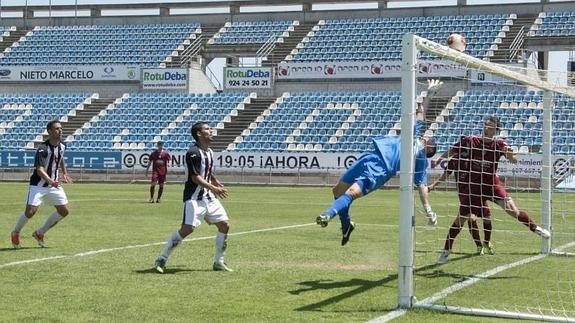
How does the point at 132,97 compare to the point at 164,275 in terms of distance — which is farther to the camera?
the point at 132,97

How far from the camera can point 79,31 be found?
60344 millimetres

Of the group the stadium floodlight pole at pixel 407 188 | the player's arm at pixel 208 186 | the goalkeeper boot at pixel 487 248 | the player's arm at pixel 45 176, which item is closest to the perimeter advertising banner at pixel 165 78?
the player's arm at pixel 45 176

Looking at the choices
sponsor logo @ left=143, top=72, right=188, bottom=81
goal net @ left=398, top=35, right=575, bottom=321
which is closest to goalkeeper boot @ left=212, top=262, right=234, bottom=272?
goal net @ left=398, top=35, right=575, bottom=321

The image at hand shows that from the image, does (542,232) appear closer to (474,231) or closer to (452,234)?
(474,231)

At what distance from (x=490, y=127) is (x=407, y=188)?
3.85 meters

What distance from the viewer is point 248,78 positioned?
51656 mm

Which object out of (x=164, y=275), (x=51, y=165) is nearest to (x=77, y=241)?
(x=51, y=165)

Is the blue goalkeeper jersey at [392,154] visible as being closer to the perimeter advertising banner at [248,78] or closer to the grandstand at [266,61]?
the grandstand at [266,61]

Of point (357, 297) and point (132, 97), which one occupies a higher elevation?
point (132, 97)

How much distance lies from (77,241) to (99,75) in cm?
4087

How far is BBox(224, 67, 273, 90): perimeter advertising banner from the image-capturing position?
168ft

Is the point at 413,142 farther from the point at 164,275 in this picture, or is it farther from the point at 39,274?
the point at 39,274

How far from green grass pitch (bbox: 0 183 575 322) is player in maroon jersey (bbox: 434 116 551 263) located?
1.91 ft

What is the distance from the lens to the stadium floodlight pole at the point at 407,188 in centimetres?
896
